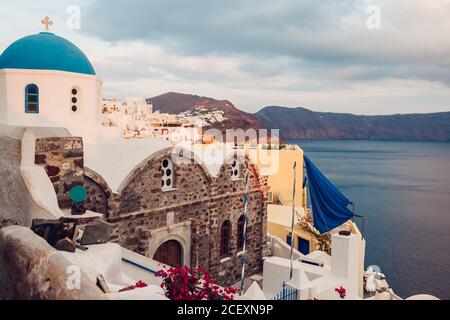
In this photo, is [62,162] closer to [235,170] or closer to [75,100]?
[75,100]

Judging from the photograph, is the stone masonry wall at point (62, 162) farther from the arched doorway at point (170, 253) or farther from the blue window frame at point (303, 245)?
the blue window frame at point (303, 245)

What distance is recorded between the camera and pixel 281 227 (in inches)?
907

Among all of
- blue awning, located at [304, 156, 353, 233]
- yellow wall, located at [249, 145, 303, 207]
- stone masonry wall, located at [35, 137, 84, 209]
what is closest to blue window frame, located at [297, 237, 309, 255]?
yellow wall, located at [249, 145, 303, 207]

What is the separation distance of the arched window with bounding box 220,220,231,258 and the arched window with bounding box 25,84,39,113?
795cm

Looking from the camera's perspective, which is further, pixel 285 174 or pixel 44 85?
pixel 285 174

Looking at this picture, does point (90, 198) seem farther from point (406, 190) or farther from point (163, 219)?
point (406, 190)

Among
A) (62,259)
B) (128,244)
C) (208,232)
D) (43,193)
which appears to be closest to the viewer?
(62,259)

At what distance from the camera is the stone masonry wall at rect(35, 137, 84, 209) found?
713 centimetres

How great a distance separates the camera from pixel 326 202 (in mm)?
11742

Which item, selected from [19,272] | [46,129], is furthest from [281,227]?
[19,272]

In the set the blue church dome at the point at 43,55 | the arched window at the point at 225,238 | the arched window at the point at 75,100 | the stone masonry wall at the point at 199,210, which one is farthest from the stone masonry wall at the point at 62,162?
the arched window at the point at 225,238

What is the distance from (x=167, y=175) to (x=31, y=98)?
5.00 m

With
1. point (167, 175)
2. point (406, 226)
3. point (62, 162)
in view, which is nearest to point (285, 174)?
point (167, 175)
